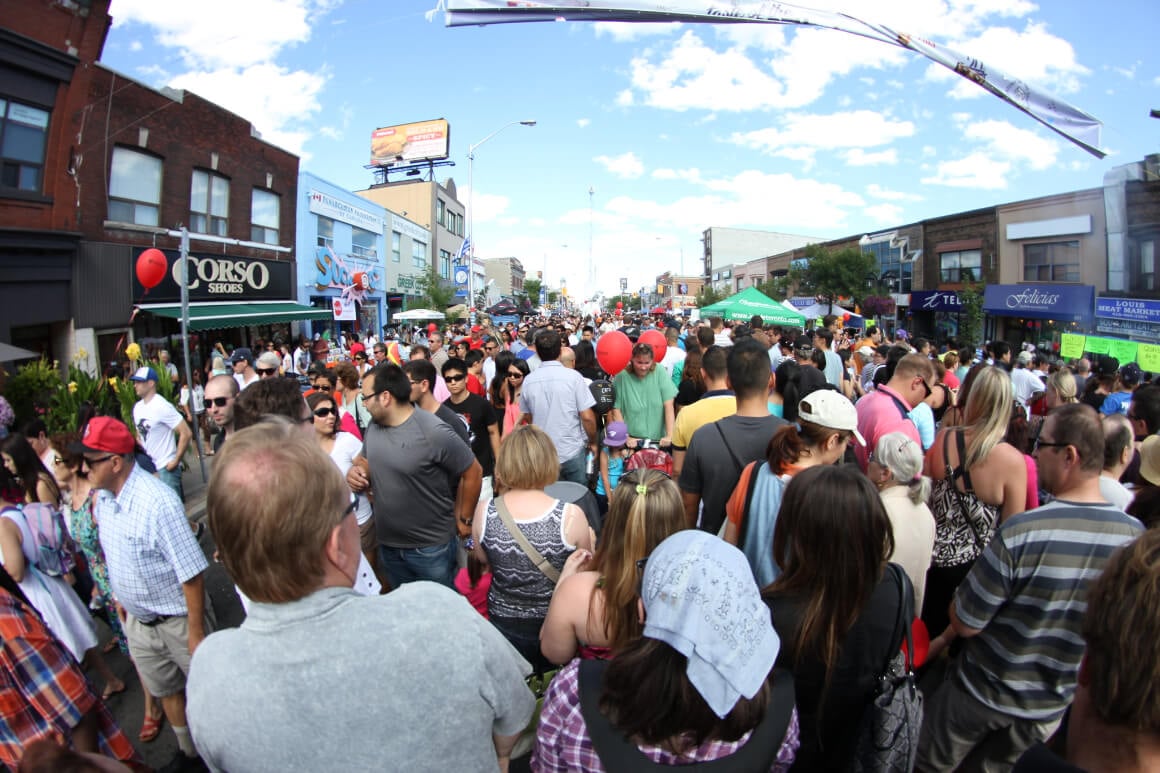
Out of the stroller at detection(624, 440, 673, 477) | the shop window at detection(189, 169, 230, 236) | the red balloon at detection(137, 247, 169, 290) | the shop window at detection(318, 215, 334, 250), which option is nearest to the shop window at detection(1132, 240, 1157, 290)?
the stroller at detection(624, 440, 673, 477)

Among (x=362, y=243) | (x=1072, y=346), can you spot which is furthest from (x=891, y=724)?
(x=362, y=243)

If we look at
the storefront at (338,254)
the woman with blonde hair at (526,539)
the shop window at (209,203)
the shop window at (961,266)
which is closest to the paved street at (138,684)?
the woman with blonde hair at (526,539)

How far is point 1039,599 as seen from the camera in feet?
6.73

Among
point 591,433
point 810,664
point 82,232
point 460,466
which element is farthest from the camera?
point 82,232

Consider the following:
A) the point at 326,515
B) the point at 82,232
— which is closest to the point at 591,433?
the point at 326,515

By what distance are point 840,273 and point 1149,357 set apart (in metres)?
27.3

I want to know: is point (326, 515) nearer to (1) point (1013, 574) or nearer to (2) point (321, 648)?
(2) point (321, 648)

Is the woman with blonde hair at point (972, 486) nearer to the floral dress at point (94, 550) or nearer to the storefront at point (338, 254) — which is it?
the floral dress at point (94, 550)

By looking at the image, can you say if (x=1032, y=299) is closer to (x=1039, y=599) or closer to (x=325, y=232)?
(x=1039, y=599)

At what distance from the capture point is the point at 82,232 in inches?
483

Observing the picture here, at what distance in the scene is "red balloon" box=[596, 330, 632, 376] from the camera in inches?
238

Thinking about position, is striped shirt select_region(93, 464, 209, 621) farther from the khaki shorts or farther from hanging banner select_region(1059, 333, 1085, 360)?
hanging banner select_region(1059, 333, 1085, 360)

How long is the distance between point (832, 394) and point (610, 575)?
1425 millimetres

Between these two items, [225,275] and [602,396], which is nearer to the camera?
[602,396]
